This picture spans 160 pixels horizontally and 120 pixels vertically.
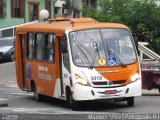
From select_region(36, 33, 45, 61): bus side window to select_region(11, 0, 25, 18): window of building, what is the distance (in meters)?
40.9

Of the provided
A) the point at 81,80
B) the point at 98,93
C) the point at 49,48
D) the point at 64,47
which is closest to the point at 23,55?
the point at 49,48

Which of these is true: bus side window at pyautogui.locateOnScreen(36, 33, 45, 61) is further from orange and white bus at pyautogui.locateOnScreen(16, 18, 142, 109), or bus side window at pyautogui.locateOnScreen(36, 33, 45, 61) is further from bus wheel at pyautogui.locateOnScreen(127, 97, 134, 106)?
bus wheel at pyautogui.locateOnScreen(127, 97, 134, 106)

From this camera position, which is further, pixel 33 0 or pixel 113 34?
pixel 33 0

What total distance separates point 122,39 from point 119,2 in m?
21.3

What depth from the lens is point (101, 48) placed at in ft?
62.3

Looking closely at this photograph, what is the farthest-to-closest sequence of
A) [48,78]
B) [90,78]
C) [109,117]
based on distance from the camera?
[48,78], [90,78], [109,117]

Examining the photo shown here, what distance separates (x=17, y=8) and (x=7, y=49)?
13.2m

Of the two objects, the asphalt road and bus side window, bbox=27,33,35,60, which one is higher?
bus side window, bbox=27,33,35,60

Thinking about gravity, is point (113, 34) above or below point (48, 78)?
above

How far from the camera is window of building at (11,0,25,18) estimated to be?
62.4 meters

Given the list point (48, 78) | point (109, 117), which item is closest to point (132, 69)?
point (48, 78)

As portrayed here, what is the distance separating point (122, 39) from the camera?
19.4 metres

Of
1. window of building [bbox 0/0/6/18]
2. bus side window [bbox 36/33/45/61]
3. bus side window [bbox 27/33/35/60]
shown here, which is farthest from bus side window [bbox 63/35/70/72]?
window of building [bbox 0/0/6/18]

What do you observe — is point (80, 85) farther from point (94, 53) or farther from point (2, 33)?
point (2, 33)
